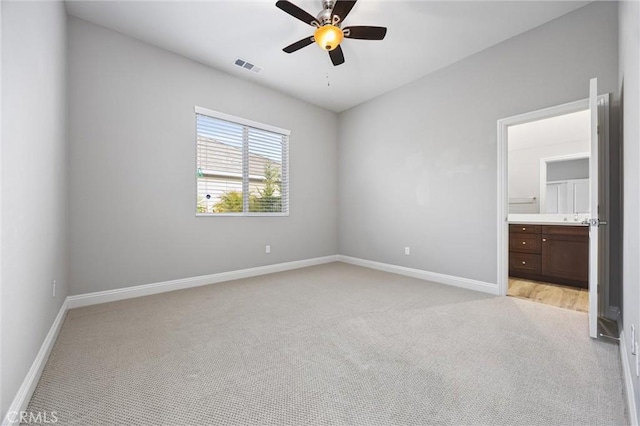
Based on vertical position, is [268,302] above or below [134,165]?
below

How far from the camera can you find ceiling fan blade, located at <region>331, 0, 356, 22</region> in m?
2.18

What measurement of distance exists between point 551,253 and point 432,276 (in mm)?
1662

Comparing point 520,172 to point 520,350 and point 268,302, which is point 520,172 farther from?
point 268,302

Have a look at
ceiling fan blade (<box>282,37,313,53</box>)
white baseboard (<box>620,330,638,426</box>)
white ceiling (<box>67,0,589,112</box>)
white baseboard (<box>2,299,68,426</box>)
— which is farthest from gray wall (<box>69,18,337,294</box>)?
white baseboard (<box>620,330,638,426</box>)

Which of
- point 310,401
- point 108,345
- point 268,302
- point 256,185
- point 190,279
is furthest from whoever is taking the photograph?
point 256,185

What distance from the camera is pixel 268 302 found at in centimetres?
296

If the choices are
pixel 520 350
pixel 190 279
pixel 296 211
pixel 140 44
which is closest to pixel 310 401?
pixel 520 350

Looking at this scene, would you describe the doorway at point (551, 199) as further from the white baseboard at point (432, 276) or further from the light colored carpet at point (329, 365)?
the light colored carpet at point (329, 365)

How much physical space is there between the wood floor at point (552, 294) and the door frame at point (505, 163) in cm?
31

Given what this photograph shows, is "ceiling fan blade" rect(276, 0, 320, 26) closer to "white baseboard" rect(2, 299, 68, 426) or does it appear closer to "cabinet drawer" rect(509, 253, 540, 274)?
"white baseboard" rect(2, 299, 68, 426)

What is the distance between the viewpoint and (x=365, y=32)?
258 centimetres

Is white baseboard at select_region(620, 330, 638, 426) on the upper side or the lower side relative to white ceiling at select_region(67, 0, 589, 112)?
lower

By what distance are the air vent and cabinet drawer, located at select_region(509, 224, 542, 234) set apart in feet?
A: 14.6

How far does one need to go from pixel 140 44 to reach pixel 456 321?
456 cm
